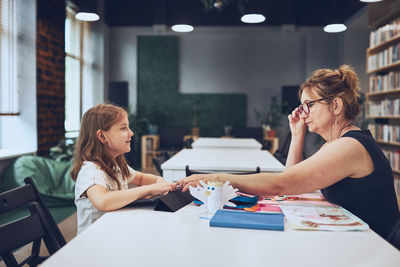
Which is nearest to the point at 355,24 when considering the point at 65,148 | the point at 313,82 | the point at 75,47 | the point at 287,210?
the point at 75,47

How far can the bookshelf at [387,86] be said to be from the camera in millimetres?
4977

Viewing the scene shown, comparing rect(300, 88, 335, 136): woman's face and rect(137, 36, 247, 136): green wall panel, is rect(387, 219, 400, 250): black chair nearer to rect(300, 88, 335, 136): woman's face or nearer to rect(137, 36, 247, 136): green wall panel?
rect(300, 88, 335, 136): woman's face

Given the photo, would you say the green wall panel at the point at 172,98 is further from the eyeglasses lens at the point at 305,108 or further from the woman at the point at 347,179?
the woman at the point at 347,179

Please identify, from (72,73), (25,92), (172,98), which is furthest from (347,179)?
(172,98)

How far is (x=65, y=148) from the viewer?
583 cm

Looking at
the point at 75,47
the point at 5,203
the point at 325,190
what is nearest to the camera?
the point at 5,203

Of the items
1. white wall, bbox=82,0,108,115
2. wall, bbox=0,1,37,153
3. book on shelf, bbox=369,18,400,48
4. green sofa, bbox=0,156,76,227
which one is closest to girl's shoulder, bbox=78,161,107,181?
green sofa, bbox=0,156,76,227

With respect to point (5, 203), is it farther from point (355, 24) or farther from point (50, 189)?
point (355, 24)

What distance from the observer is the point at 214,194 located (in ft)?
5.07

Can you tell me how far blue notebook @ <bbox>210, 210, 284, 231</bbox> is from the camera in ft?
4.33

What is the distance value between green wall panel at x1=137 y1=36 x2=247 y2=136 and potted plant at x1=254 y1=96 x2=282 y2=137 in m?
0.45

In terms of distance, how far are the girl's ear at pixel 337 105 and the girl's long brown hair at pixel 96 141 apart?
1.11 metres

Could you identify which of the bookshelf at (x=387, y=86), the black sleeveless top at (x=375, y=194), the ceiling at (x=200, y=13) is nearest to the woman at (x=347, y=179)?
the black sleeveless top at (x=375, y=194)

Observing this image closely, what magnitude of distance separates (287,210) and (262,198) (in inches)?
10.2
